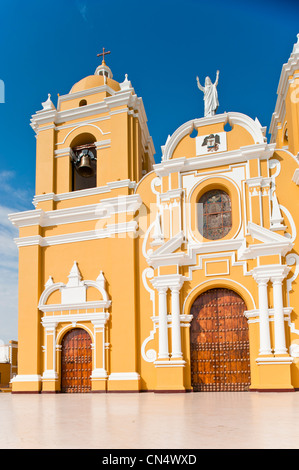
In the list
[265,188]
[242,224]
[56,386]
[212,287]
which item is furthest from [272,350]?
[56,386]

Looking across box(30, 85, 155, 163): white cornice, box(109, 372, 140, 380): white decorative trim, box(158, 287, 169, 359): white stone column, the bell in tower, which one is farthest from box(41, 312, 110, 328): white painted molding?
box(30, 85, 155, 163): white cornice

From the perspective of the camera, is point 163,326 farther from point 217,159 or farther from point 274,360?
point 217,159

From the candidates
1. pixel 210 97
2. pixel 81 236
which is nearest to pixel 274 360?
pixel 81 236

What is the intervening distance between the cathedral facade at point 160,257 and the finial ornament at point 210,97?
0.37 feet

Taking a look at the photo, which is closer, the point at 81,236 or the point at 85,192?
the point at 81,236

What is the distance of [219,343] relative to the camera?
14039mm

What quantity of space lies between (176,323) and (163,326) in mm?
389

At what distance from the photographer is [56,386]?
15.4 meters

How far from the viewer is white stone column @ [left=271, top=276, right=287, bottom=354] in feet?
42.3

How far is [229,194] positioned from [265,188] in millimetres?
1119

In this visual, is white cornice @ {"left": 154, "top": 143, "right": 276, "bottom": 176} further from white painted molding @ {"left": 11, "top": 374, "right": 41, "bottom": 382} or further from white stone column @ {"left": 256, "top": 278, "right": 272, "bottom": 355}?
white painted molding @ {"left": 11, "top": 374, "right": 41, "bottom": 382}

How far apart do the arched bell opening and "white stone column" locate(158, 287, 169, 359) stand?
5.74 meters
